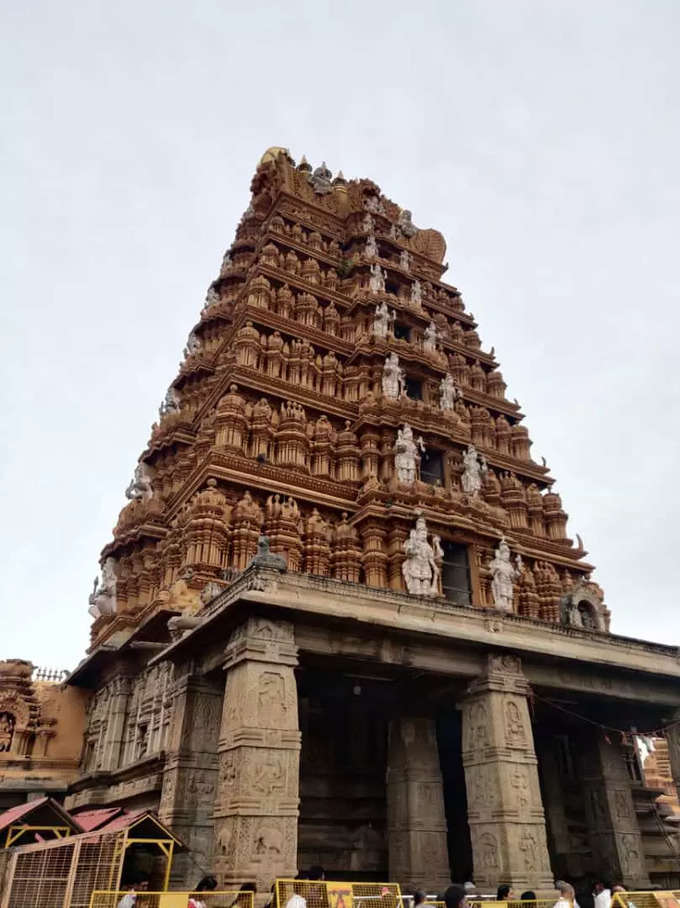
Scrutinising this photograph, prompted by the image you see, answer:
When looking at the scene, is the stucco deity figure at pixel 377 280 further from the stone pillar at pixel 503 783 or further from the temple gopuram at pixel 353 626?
the stone pillar at pixel 503 783

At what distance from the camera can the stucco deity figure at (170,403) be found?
31953 mm

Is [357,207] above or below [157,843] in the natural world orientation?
above

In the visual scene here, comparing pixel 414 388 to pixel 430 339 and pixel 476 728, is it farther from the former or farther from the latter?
pixel 476 728

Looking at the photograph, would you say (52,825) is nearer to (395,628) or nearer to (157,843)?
(157,843)

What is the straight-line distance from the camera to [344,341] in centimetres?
3067

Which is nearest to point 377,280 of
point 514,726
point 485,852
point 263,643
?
point 514,726

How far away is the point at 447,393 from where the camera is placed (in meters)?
30.0

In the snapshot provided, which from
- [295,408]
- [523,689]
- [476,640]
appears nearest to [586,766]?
[523,689]

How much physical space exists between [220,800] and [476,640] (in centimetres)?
614

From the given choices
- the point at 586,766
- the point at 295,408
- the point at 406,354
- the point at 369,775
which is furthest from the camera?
the point at 406,354

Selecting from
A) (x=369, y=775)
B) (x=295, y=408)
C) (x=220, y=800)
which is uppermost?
(x=295, y=408)

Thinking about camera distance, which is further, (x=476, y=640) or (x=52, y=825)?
(x=476, y=640)

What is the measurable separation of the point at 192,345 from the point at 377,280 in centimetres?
901

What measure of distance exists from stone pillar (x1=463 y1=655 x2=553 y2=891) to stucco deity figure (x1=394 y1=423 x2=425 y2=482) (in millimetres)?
9829
